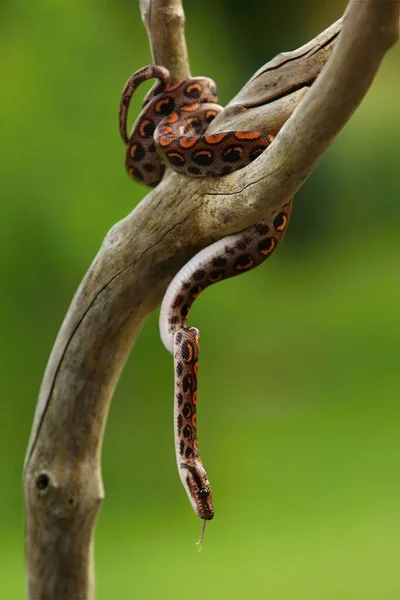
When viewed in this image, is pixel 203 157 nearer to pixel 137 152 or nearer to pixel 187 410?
pixel 137 152

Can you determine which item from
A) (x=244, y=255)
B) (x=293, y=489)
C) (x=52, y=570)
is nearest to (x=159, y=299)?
(x=244, y=255)

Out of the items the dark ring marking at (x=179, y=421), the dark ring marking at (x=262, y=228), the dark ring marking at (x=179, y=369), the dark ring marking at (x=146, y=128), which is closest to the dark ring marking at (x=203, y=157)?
the dark ring marking at (x=262, y=228)

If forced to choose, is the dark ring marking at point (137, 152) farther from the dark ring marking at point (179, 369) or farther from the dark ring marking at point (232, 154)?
the dark ring marking at point (179, 369)

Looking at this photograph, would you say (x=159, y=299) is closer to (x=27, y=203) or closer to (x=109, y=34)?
(x=27, y=203)

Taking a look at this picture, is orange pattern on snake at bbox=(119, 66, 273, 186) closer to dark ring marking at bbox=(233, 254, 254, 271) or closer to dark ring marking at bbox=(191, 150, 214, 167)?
dark ring marking at bbox=(191, 150, 214, 167)

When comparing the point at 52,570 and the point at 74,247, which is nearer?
the point at 52,570

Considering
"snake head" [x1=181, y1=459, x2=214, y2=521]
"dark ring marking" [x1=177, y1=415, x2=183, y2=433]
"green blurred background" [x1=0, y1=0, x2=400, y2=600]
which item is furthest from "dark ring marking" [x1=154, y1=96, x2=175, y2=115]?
"green blurred background" [x1=0, y1=0, x2=400, y2=600]
